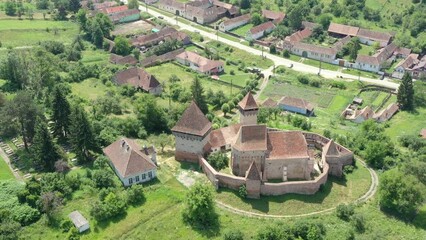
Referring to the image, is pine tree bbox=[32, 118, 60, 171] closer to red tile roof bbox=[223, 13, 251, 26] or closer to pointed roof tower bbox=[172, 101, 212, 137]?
pointed roof tower bbox=[172, 101, 212, 137]

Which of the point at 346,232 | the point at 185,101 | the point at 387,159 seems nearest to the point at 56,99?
the point at 185,101

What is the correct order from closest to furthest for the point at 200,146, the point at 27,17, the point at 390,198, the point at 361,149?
the point at 390,198, the point at 200,146, the point at 361,149, the point at 27,17

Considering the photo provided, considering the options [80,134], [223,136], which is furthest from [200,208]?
[80,134]

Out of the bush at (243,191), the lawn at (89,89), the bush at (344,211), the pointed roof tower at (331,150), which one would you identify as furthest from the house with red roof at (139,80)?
the bush at (344,211)

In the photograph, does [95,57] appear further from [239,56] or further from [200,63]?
[239,56]

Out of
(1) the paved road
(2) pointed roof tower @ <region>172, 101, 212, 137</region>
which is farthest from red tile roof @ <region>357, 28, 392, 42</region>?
(2) pointed roof tower @ <region>172, 101, 212, 137</region>

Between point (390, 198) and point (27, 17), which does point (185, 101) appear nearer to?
point (390, 198)

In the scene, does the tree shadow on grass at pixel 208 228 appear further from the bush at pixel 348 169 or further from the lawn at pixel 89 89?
the lawn at pixel 89 89
